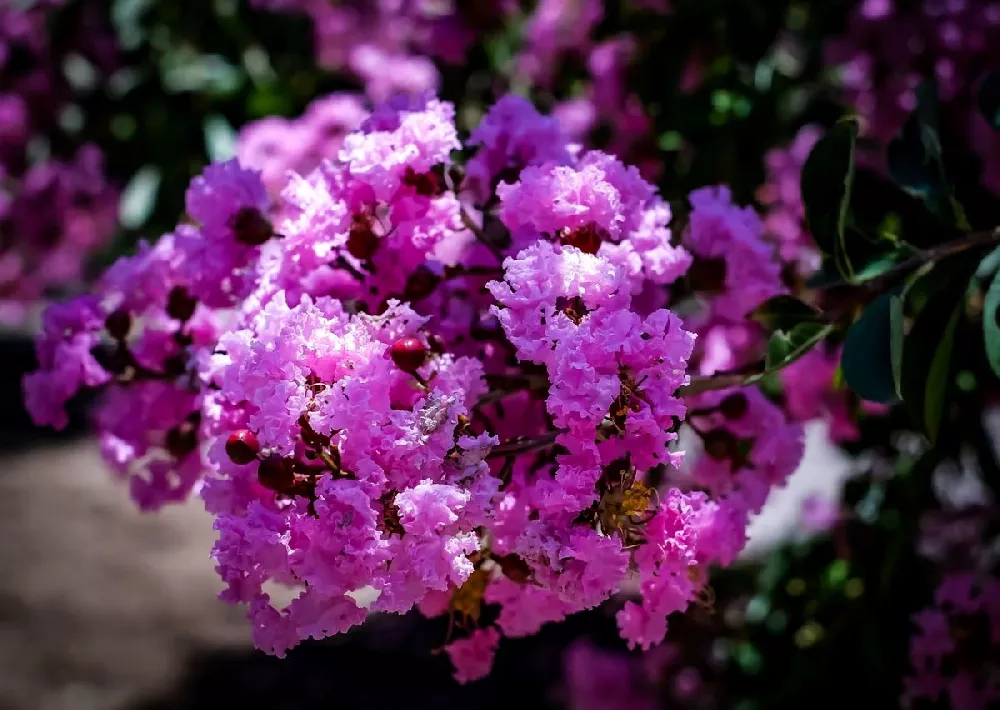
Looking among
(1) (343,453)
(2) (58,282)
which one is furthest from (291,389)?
(2) (58,282)

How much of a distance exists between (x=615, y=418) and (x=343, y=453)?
215mm

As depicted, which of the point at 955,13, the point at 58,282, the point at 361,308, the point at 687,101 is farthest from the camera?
the point at 58,282

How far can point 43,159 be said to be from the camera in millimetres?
2475

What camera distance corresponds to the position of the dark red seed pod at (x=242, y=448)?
836 millimetres

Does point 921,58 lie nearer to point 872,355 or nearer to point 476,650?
point 872,355

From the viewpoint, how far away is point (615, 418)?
800 mm

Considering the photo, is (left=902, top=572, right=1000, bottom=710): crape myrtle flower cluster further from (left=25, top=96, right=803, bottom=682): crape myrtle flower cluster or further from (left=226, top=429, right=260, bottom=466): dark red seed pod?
(left=226, top=429, right=260, bottom=466): dark red seed pod

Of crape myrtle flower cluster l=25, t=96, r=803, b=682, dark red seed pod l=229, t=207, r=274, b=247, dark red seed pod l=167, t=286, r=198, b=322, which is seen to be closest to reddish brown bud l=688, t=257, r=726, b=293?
crape myrtle flower cluster l=25, t=96, r=803, b=682

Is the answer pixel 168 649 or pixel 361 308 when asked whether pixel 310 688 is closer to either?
pixel 168 649

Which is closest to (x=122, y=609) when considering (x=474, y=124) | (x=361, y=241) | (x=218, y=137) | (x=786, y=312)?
(x=218, y=137)

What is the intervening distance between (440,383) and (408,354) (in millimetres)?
38

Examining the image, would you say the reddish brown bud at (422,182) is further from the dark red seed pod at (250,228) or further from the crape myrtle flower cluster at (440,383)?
the dark red seed pod at (250,228)

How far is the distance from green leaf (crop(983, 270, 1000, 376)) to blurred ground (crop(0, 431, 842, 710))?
5.55ft

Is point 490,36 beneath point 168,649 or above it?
above
